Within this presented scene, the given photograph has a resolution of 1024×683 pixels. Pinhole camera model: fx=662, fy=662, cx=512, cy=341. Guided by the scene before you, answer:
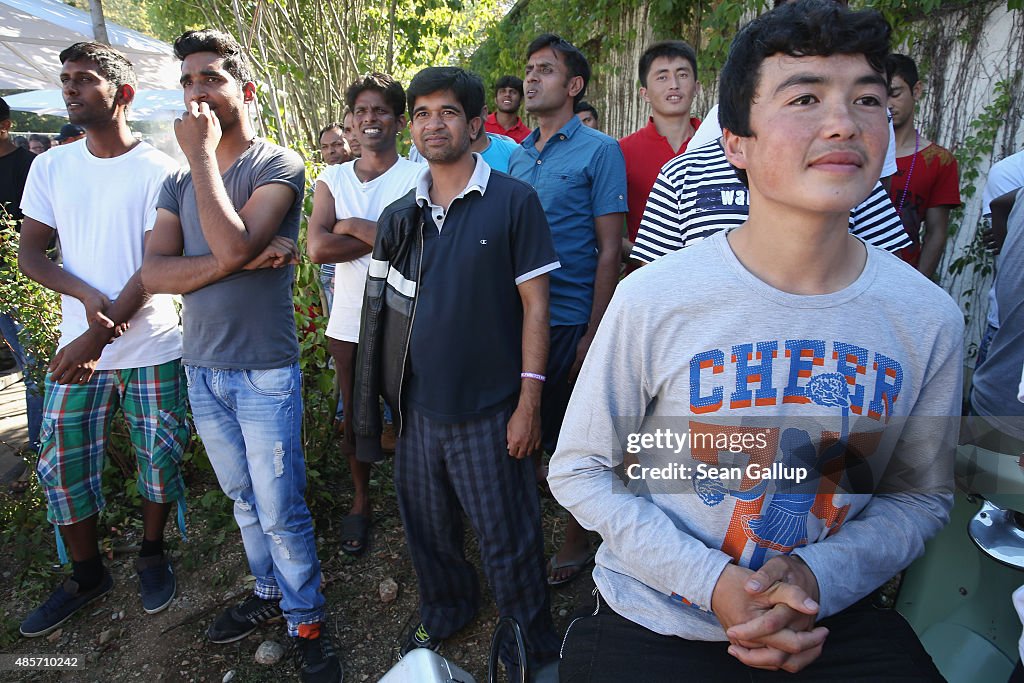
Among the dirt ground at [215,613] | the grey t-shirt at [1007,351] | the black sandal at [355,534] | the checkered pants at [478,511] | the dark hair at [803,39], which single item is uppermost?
the dark hair at [803,39]

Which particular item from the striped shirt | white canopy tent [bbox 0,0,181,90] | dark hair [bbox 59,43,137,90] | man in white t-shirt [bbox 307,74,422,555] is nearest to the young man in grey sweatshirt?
the striped shirt

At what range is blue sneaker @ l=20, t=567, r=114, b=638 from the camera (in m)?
2.82

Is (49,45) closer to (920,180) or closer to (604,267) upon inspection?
(604,267)

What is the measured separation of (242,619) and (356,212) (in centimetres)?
186

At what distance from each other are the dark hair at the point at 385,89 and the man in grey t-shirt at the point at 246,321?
2.62 feet

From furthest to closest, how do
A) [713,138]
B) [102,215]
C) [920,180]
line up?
1. [920,180]
2. [102,215]
3. [713,138]

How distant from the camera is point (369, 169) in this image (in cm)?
327

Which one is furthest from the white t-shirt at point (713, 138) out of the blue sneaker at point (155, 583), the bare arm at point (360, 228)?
the blue sneaker at point (155, 583)

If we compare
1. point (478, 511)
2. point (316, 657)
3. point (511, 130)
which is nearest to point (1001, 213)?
point (478, 511)

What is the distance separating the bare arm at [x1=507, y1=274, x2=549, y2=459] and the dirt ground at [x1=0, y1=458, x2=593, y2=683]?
1020 millimetres

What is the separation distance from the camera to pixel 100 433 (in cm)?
288

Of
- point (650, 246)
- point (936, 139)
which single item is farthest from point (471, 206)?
point (936, 139)

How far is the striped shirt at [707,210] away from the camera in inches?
73.9

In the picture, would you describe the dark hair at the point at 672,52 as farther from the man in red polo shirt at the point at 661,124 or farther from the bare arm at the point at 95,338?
the bare arm at the point at 95,338
